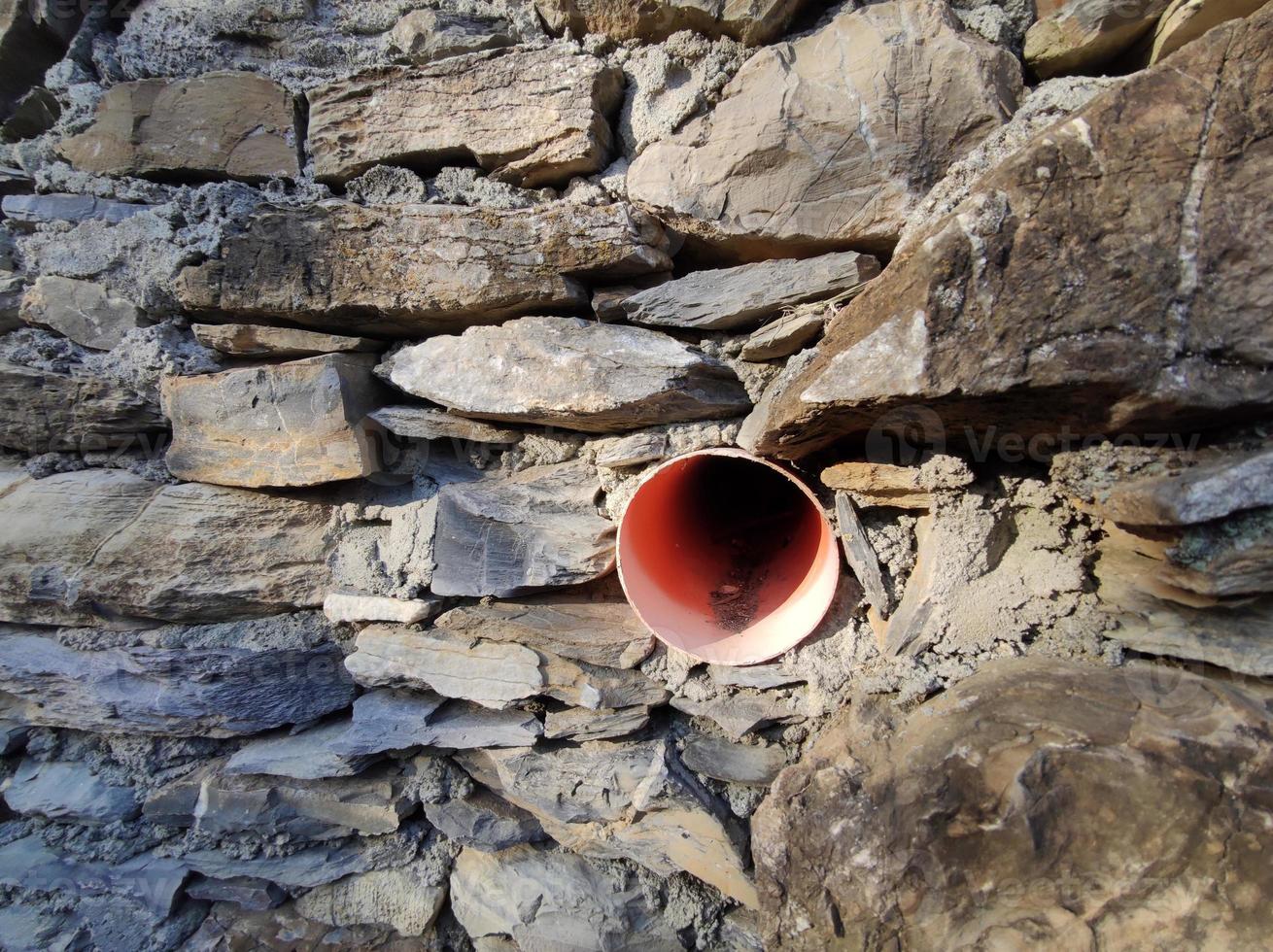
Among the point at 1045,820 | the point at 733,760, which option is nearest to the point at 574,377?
the point at 733,760

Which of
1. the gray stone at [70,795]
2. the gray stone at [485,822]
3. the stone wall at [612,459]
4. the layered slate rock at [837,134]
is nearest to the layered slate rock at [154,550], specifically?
the stone wall at [612,459]

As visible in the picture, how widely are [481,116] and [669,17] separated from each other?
0.52 metres

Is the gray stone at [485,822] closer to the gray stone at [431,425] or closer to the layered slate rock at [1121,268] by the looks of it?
the gray stone at [431,425]

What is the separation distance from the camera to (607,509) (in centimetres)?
169

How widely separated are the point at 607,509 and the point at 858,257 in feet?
2.81

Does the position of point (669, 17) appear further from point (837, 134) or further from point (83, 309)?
point (83, 309)

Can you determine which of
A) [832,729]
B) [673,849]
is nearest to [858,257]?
[832,729]

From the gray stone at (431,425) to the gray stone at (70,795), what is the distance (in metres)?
1.44

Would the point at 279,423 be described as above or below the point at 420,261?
below

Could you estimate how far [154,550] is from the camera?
176cm

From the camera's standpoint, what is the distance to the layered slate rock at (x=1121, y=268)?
3.15ft
